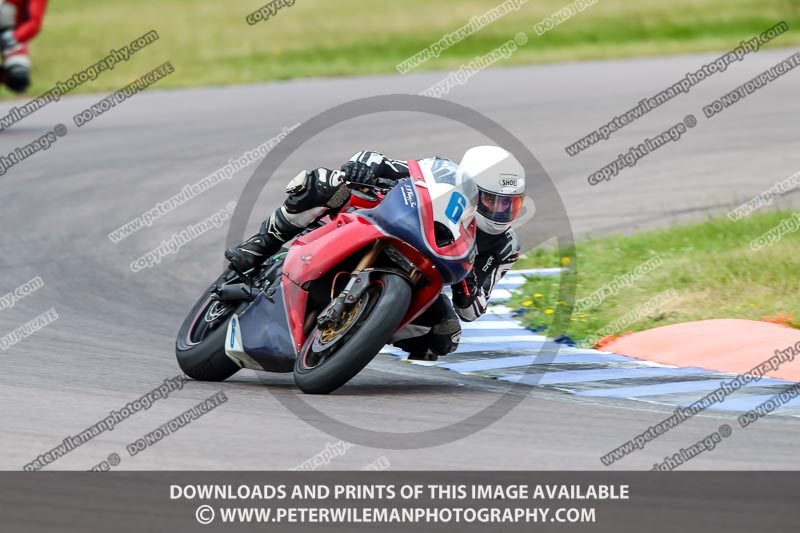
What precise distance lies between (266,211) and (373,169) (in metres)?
6.45

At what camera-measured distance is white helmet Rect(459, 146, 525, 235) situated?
281 inches

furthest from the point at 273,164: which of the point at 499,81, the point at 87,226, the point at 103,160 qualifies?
the point at 499,81

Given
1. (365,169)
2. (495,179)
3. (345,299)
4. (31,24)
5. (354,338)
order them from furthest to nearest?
(31,24)
(365,169)
(495,179)
(345,299)
(354,338)

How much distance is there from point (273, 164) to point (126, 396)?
9.10 metres

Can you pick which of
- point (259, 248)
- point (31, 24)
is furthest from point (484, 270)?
point (31, 24)

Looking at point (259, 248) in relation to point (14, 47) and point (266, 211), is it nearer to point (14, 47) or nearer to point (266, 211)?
point (266, 211)

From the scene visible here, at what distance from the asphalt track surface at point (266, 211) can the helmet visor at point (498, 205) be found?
1.02 metres

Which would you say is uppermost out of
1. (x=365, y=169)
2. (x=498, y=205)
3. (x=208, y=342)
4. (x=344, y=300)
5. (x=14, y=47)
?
(x=14, y=47)

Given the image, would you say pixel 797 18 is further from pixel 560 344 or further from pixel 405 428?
pixel 405 428

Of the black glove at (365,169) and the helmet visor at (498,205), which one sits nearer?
the helmet visor at (498,205)

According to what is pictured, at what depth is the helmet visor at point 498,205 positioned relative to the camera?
7.18 metres

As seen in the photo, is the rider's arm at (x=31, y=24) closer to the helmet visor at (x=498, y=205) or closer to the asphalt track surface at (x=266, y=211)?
the asphalt track surface at (x=266, y=211)

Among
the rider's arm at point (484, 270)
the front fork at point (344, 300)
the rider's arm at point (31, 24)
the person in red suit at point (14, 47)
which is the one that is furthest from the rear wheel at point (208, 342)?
Answer: the rider's arm at point (31, 24)

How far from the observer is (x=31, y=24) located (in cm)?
1870
